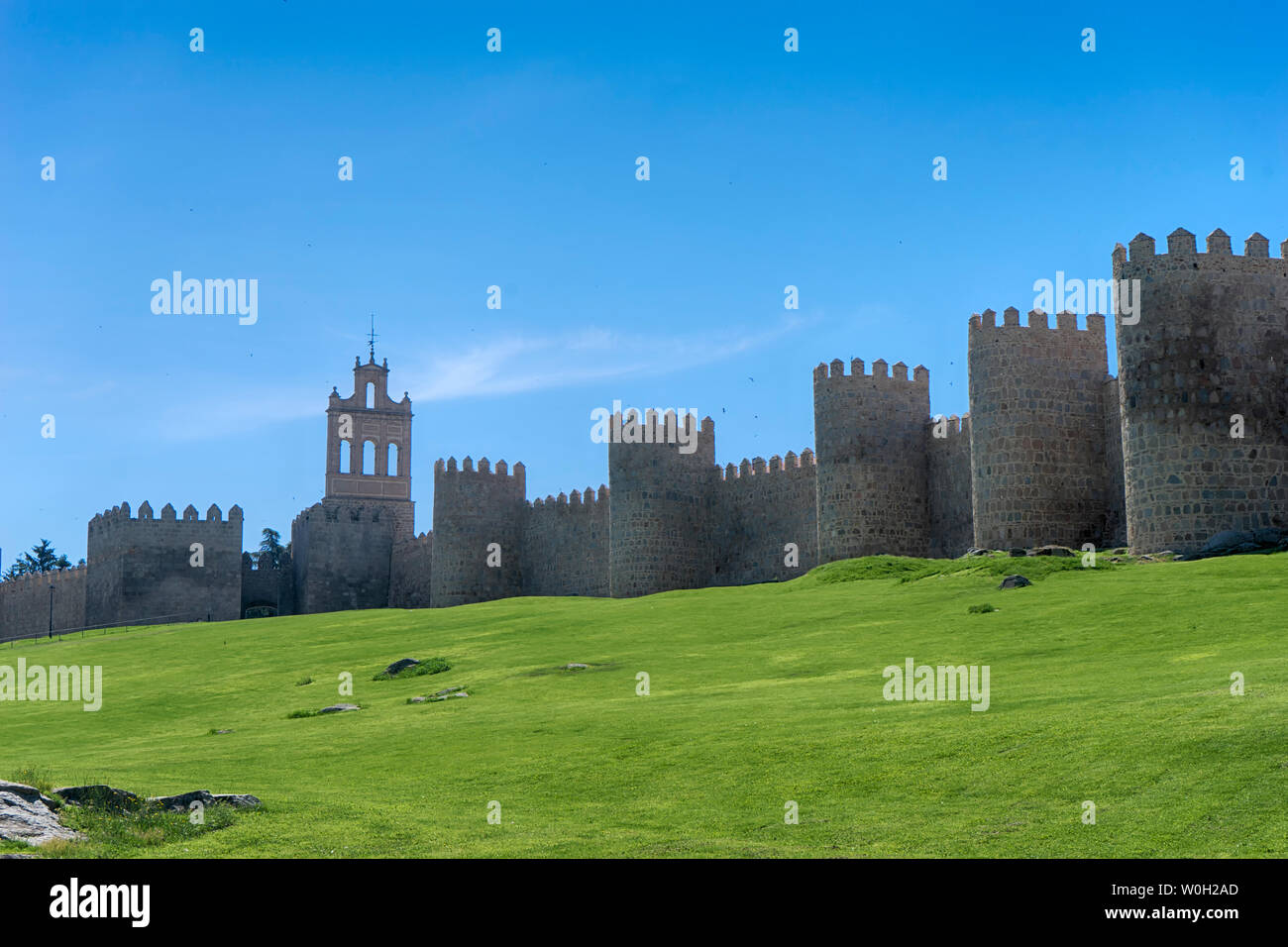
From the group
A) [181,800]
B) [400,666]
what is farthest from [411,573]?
[181,800]

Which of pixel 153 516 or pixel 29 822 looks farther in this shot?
pixel 153 516

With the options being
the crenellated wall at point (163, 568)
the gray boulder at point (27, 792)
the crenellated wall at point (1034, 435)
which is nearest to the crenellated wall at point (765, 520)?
the crenellated wall at point (1034, 435)

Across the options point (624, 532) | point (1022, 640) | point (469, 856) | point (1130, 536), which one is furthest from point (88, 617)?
point (469, 856)

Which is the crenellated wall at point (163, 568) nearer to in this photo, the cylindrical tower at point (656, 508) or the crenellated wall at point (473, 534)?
the crenellated wall at point (473, 534)

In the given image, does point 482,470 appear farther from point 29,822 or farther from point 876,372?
point 29,822

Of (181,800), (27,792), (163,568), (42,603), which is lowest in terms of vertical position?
(181,800)

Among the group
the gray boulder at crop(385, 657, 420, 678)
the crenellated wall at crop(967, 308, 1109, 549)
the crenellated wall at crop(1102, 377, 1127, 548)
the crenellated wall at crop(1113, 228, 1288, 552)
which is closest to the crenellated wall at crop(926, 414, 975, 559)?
the crenellated wall at crop(967, 308, 1109, 549)

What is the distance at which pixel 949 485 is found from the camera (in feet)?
151

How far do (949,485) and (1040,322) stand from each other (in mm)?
6958

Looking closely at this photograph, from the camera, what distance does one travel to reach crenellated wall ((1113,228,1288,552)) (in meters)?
34.3

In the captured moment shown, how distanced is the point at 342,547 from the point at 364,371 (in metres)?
24.5

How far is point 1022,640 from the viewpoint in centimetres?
2338

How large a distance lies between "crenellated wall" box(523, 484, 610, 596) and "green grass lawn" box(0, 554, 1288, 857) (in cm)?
2529
